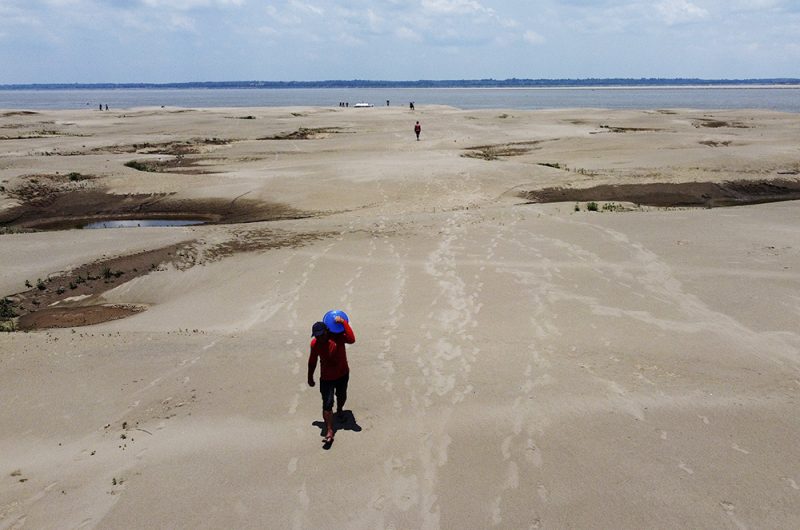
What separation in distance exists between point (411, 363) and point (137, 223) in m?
16.3

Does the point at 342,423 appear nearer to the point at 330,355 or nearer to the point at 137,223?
the point at 330,355

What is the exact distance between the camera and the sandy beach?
18.9ft

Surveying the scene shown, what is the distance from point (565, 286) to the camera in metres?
11.9

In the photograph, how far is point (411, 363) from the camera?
851 cm

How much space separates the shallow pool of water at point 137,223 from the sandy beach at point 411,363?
1.35ft

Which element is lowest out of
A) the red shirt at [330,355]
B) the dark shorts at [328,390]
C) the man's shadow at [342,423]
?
the man's shadow at [342,423]

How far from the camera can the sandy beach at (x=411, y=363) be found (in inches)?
227

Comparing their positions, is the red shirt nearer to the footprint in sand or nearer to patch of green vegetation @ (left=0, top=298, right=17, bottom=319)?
the footprint in sand

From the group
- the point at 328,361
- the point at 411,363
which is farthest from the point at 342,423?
the point at 411,363

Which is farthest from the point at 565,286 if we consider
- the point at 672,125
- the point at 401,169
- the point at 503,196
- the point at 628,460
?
the point at 672,125

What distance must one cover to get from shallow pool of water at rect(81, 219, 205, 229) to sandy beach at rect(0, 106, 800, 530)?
16.2 inches

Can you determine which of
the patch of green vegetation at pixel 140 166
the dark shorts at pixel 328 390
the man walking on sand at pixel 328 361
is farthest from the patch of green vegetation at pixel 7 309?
the patch of green vegetation at pixel 140 166

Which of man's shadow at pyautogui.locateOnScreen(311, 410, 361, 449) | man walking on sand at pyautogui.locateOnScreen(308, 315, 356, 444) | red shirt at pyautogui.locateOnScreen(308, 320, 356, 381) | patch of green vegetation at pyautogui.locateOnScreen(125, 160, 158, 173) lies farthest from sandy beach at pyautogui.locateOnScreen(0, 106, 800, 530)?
patch of green vegetation at pyautogui.locateOnScreen(125, 160, 158, 173)

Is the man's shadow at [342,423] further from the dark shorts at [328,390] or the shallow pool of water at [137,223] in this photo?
the shallow pool of water at [137,223]
